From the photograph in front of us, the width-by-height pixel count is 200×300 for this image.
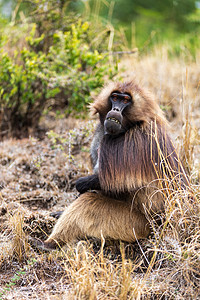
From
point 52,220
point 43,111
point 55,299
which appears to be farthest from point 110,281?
point 43,111

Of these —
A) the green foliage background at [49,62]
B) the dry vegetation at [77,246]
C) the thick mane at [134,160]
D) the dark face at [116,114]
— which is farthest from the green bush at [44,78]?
the thick mane at [134,160]

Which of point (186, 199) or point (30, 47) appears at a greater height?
point (30, 47)

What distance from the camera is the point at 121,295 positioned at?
2.34 meters

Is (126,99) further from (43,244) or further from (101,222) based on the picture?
(43,244)

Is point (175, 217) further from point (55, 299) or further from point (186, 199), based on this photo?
point (55, 299)

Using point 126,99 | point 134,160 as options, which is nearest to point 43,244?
point 134,160

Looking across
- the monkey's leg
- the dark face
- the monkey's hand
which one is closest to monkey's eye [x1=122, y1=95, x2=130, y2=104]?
the dark face

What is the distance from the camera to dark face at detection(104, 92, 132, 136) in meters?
3.02

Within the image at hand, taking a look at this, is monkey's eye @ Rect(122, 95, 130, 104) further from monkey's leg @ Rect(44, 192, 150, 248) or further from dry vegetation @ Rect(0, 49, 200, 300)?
monkey's leg @ Rect(44, 192, 150, 248)

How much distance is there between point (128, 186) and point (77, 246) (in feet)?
2.29

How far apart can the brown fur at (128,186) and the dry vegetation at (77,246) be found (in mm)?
133

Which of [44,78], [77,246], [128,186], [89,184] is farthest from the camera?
[44,78]

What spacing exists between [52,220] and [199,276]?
1.53m

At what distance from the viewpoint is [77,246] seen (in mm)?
2541
